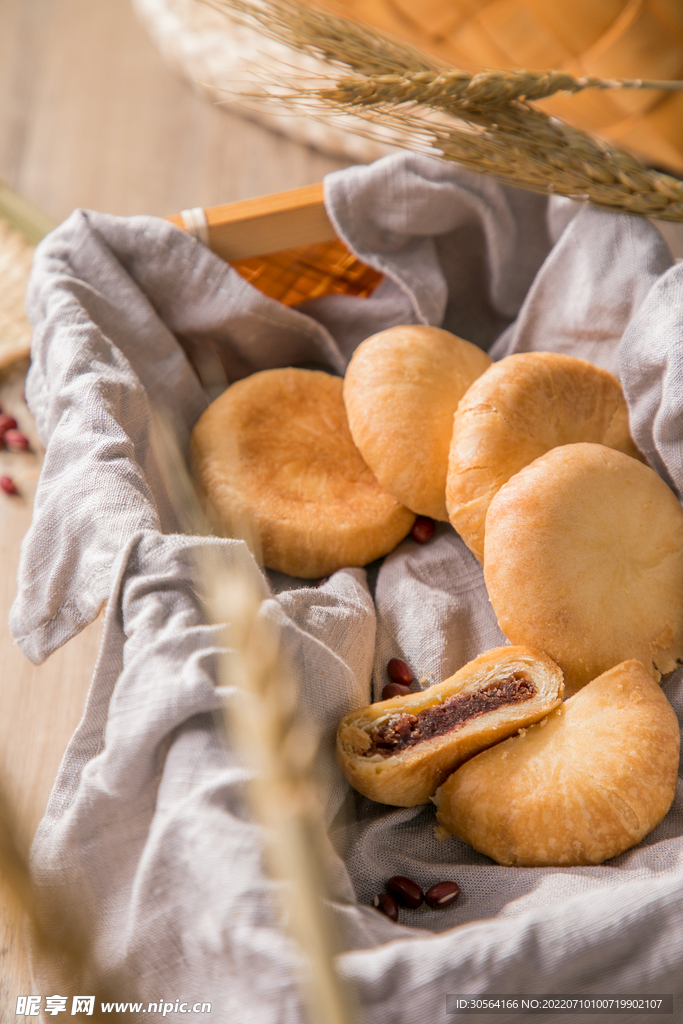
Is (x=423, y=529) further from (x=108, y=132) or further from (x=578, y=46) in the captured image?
(x=108, y=132)

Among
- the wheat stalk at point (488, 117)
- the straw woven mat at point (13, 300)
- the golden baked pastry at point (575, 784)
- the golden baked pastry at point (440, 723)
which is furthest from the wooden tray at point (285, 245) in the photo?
the golden baked pastry at point (575, 784)

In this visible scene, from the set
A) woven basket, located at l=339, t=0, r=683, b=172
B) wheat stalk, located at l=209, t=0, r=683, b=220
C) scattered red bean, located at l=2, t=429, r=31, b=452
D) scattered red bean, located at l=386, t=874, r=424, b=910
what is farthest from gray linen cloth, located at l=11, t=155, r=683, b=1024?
woven basket, located at l=339, t=0, r=683, b=172

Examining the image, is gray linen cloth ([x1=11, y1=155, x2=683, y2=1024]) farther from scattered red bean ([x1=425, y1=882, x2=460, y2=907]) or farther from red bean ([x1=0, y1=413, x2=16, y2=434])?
red bean ([x1=0, y1=413, x2=16, y2=434])

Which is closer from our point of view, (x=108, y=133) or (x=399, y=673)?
(x=399, y=673)

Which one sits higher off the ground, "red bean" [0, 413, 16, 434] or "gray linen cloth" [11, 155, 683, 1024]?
"gray linen cloth" [11, 155, 683, 1024]

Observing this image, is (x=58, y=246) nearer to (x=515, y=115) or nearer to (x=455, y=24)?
(x=515, y=115)

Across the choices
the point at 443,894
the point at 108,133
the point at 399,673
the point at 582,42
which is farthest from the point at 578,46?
the point at 443,894
